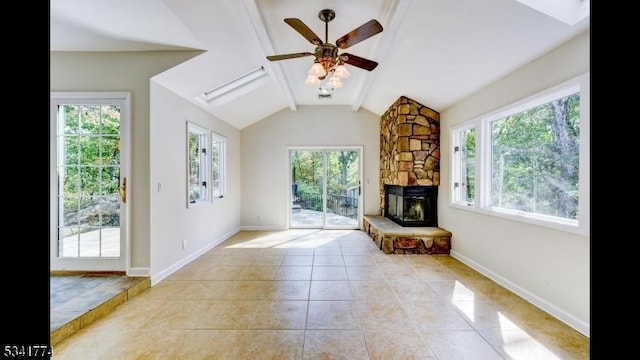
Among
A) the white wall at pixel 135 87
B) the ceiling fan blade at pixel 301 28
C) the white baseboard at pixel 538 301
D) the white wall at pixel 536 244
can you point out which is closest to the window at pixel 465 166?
the white wall at pixel 536 244

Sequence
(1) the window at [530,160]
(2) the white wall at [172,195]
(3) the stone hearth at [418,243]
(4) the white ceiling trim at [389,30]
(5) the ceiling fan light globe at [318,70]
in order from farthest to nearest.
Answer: (3) the stone hearth at [418,243]
(2) the white wall at [172,195]
(5) the ceiling fan light globe at [318,70]
(4) the white ceiling trim at [389,30]
(1) the window at [530,160]

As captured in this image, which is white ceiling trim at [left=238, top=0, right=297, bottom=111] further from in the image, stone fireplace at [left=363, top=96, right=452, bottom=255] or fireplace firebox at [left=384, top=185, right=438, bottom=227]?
fireplace firebox at [left=384, top=185, right=438, bottom=227]

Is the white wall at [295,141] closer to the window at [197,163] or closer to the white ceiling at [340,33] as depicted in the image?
the window at [197,163]

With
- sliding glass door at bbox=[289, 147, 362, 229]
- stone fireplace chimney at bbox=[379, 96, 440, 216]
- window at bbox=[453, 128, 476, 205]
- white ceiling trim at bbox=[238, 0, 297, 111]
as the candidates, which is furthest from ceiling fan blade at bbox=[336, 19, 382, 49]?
sliding glass door at bbox=[289, 147, 362, 229]

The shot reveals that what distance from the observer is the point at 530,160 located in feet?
10.3

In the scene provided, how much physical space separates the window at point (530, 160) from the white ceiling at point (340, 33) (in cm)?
51

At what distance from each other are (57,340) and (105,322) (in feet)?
1.15

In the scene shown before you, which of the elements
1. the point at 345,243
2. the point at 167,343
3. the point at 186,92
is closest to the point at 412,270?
the point at 345,243

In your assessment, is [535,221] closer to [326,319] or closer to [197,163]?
[326,319]

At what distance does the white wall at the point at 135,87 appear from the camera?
333cm

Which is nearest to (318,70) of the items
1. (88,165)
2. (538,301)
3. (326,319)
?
(326,319)

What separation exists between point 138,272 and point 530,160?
458 cm

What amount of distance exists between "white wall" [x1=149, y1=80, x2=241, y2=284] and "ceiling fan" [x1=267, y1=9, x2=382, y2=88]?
1.69m

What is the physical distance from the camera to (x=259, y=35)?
3305mm
